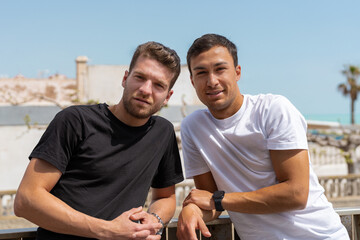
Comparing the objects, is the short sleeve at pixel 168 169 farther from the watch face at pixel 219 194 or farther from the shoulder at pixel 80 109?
the shoulder at pixel 80 109

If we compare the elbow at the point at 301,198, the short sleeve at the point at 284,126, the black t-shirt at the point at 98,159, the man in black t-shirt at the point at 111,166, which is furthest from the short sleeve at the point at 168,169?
the elbow at the point at 301,198

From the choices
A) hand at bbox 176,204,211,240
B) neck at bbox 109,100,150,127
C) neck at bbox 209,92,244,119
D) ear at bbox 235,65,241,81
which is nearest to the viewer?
hand at bbox 176,204,211,240

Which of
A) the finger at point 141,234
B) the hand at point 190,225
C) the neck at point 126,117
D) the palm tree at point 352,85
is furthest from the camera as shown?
the palm tree at point 352,85

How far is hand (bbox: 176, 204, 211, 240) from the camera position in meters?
2.08

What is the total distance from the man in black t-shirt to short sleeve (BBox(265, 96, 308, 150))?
584 mm

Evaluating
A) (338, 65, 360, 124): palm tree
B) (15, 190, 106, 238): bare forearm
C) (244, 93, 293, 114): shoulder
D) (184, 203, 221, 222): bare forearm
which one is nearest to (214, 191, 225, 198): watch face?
(184, 203, 221, 222): bare forearm

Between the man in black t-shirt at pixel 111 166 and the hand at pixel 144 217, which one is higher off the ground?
the man in black t-shirt at pixel 111 166

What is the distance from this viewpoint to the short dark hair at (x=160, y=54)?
7.39 ft

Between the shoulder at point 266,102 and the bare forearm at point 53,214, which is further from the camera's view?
the shoulder at point 266,102

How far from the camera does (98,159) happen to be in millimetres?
2078

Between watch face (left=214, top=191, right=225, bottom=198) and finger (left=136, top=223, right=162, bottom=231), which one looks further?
watch face (left=214, top=191, right=225, bottom=198)

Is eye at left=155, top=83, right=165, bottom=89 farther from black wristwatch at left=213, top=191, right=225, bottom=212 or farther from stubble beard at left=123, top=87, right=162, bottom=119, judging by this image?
black wristwatch at left=213, top=191, right=225, bottom=212

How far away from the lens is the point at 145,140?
7.31 feet

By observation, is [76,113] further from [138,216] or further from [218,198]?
[218,198]
